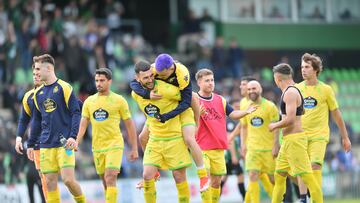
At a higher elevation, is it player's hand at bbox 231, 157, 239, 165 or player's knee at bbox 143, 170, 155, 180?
player's knee at bbox 143, 170, 155, 180

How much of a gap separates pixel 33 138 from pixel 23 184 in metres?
8.83

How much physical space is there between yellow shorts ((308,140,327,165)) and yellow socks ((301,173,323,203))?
2.87 ft

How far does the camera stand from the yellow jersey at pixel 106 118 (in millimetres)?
20078

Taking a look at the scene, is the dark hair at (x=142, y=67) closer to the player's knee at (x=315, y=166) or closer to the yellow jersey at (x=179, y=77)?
the yellow jersey at (x=179, y=77)

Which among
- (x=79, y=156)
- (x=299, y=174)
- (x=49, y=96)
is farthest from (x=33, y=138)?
(x=79, y=156)

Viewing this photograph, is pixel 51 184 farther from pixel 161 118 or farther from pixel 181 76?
pixel 181 76

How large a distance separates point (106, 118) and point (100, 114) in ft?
0.46

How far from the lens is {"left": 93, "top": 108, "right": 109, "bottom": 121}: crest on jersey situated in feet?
65.9

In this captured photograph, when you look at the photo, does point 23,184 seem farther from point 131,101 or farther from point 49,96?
point 49,96

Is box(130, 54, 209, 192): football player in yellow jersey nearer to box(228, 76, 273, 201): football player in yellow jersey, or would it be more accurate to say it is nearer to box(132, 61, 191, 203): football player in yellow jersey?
box(132, 61, 191, 203): football player in yellow jersey

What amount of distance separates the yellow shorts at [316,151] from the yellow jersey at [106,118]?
362 cm

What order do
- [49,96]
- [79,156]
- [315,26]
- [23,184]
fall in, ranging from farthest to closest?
[315,26] → [79,156] → [23,184] → [49,96]

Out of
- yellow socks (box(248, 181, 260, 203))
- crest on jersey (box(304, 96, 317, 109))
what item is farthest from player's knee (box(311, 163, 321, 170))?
yellow socks (box(248, 181, 260, 203))

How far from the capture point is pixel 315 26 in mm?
43688
